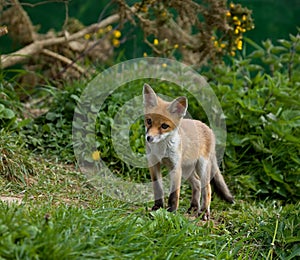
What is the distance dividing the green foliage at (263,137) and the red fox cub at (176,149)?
1028 millimetres

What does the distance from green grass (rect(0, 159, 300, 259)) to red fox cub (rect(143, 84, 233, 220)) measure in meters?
0.23

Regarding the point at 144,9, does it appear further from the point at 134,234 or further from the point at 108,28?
the point at 134,234

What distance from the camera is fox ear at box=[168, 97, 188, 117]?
182 inches

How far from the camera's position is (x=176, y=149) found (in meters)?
4.76

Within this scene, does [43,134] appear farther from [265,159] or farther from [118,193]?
[265,159]

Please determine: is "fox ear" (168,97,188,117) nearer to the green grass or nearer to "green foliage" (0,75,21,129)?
the green grass

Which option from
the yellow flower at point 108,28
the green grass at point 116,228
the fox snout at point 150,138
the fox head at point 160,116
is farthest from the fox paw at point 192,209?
the yellow flower at point 108,28

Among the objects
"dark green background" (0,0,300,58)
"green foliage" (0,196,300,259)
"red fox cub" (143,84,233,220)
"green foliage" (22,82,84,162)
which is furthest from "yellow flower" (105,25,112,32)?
"green foliage" (0,196,300,259)

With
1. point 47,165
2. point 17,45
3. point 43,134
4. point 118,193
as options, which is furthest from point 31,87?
point 118,193

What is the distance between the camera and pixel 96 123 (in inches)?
248

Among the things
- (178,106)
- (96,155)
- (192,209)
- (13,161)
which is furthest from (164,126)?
(96,155)

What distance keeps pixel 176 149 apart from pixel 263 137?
2065mm

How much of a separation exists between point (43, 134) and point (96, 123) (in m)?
0.59

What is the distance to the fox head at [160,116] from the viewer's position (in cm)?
452
